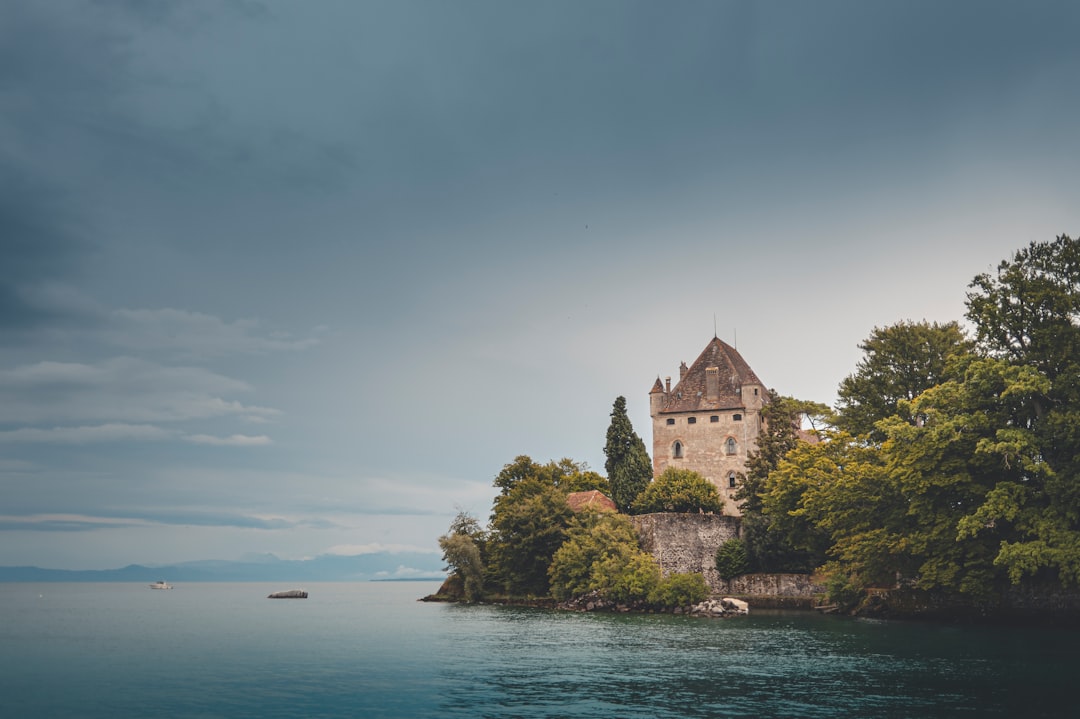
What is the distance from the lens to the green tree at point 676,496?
68500 millimetres

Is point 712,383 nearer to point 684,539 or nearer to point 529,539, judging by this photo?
point 684,539

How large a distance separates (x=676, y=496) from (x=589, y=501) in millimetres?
7079

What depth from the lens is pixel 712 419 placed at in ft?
253

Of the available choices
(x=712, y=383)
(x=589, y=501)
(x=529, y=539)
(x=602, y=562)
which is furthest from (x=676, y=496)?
(x=712, y=383)

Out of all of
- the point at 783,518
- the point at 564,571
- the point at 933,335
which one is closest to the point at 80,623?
the point at 564,571

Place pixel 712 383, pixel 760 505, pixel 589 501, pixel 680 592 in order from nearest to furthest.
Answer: pixel 680 592 < pixel 760 505 < pixel 589 501 < pixel 712 383

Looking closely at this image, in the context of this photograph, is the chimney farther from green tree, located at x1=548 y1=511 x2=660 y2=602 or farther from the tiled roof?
green tree, located at x1=548 y1=511 x2=660 y2=602

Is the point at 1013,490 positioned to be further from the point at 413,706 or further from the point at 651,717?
the point at 413,706

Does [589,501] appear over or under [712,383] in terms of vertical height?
under

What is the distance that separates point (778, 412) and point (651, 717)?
50.2 metres

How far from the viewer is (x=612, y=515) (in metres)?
Answer: 63.9

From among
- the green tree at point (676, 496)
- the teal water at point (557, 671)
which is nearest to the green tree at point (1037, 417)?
the teal water at point (557, 671)

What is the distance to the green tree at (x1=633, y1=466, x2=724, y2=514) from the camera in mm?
68500

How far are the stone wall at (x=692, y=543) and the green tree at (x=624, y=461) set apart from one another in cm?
612
